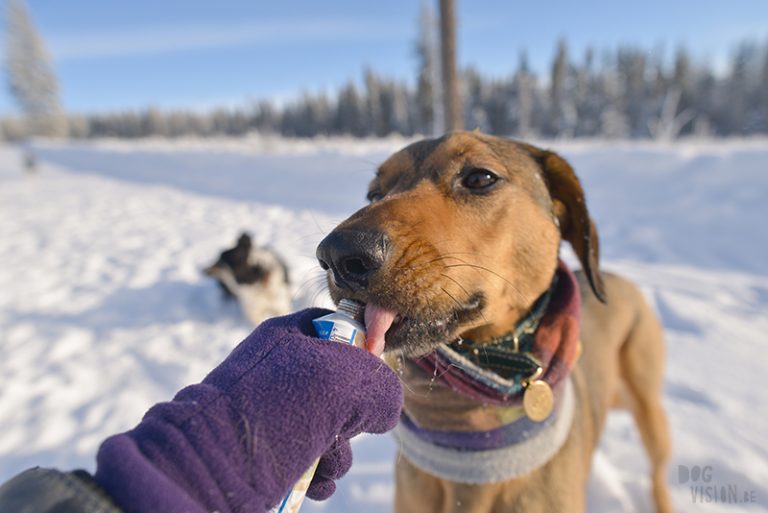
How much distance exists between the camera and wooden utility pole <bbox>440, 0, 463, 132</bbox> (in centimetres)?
1018

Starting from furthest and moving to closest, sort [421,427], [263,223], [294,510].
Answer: [263,223], [421,427], [294,510]

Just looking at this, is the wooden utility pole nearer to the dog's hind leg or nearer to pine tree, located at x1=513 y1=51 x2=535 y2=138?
the dog's hind leg

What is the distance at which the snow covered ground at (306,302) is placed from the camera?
2801mm

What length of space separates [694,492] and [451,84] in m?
10.0

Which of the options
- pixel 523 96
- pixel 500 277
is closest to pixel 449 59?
pixel 500 277

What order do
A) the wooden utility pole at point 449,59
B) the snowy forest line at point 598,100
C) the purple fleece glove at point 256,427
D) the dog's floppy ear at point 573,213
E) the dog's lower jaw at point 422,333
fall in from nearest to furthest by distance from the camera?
the purple fleece glove at point 256,427 < the dog's lower jaw at point 422,333 < the dog's floppy ear at point 573,213 < the wooden utility pole at point 449,59 < the snowy forest line at point 598,100

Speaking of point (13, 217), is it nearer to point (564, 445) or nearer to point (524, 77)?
point (564, 445)

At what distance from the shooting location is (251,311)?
4.98 meters

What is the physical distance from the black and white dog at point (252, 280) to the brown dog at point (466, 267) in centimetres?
345

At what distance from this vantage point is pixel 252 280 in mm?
5078

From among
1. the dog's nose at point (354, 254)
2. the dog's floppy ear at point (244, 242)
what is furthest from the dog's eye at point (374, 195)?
the dog's floppy ear at point (244, 242)

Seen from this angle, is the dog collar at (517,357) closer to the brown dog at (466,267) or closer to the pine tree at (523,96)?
the brown dog at (466,267)

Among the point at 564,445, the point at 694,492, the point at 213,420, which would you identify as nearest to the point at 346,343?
the point at 213,420

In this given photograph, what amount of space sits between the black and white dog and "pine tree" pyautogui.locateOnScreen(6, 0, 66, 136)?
62.0 m
